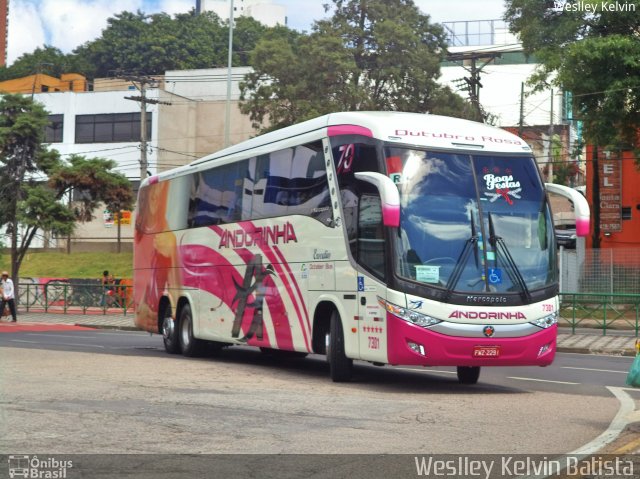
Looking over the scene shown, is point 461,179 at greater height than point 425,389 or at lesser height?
greater

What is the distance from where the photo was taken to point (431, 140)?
15.3m

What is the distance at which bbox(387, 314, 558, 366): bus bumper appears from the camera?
564 inches

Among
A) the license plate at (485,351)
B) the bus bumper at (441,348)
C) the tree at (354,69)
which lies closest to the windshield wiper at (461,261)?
the bus bumper at (441,348)

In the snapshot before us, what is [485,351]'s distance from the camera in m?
14.5

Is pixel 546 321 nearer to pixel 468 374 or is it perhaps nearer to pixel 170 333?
pixel 468 374

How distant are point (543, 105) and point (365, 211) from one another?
67.9 metres

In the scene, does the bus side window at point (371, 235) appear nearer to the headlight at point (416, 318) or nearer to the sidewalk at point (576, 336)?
the headlight at point (416, 318)

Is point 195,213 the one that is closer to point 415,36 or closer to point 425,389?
point 425,389

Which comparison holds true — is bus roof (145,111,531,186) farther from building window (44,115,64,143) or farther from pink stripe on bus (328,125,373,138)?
building window (44,115,64,143)

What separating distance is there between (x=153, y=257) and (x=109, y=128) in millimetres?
54394

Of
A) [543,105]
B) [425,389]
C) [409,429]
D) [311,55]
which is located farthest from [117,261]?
[409,429]

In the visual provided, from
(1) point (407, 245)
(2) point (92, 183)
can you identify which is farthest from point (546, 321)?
(2) point (92, 183)

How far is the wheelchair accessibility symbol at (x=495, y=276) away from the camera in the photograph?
14.6 metres

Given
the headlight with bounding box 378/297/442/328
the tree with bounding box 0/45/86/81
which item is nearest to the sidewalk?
the headlight with bounding box 378/297/442/328
